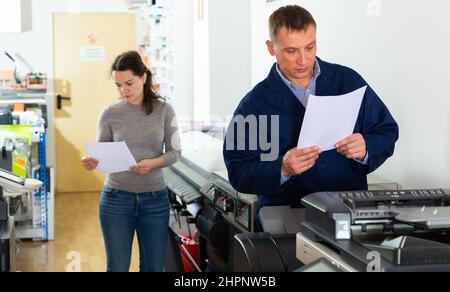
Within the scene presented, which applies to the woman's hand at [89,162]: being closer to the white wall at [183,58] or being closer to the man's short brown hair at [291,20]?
the man's short brown hair at [291,20]

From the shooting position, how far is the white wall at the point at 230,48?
4793 mm

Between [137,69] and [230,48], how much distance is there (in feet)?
5.43

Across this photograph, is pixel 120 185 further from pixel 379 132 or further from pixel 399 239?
pixel 399 239

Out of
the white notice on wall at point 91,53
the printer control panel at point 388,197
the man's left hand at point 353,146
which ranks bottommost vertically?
the printer control panel at point 388,197

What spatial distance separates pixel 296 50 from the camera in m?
2.21

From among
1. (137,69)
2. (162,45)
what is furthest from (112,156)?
(162,45)

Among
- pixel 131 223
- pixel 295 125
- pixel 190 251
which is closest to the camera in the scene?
pixel 295 125

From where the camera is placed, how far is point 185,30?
18.0 ft

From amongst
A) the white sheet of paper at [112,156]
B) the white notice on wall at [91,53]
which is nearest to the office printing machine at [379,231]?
the white sheet of paper at [112,156]

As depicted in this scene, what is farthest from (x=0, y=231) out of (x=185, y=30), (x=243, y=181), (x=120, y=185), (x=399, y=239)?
(x=185, y=30)

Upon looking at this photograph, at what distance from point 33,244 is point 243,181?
3.99 meters

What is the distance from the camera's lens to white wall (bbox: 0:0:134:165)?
813 centimetres

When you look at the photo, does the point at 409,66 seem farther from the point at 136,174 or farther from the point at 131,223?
the point at 131,223

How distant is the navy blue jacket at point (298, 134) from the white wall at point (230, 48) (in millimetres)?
2480
